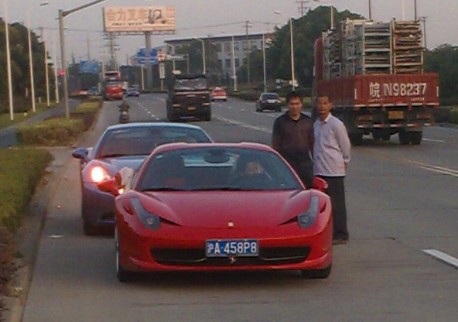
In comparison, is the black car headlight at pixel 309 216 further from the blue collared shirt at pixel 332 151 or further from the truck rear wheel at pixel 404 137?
the truck rear wheel at pixel 404 137

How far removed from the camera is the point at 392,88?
111ft

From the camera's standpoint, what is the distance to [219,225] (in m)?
9.77

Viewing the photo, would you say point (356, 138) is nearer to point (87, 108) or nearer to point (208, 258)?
point (208, 258)

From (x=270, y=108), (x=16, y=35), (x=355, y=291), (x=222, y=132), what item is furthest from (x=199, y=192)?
(x=16, y=35)

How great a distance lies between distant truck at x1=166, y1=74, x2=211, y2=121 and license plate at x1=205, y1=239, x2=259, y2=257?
50215 millimetres

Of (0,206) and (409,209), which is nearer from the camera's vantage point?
(0,206)

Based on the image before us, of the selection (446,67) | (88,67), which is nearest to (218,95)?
(446,67)

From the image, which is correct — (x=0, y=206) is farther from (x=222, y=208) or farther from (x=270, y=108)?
(x=270, y=108)

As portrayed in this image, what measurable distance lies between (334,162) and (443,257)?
1783mm

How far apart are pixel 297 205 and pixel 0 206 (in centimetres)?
351

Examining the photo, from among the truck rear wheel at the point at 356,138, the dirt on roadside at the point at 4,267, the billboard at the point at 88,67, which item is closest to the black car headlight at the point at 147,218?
the dirt on roadside at the point at 4,267

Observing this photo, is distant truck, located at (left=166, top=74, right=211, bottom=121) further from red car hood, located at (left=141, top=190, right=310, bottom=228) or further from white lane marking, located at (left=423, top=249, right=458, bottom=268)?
red car hood, located at (left=141, top=190, right=310, bottom=228)

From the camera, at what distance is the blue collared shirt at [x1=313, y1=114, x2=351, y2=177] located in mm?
12734

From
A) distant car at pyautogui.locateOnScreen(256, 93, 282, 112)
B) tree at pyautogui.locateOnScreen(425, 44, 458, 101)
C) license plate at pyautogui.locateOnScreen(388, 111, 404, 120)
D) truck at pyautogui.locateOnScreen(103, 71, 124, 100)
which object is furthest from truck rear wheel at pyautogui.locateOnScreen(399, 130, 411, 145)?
truck at pyautogui.locateOnScreen(103, 71, 124, 100)
